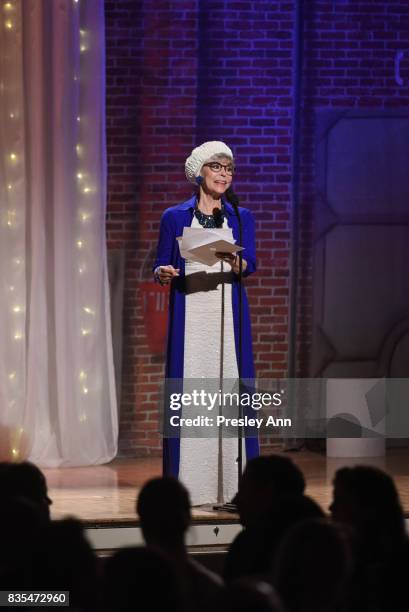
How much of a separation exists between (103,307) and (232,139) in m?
1.48

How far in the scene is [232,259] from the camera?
5.32 m

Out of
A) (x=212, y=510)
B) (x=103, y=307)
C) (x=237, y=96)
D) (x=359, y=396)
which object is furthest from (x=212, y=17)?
(x=212, y=510)

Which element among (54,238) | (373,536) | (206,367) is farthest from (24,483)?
(54,238)

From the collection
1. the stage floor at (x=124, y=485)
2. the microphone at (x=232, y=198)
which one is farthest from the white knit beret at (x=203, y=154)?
the stage floor at (x=124, y=485)

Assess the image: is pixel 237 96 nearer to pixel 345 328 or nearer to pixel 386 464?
pixel 345 328

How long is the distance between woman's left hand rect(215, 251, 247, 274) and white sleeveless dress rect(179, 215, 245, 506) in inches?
5.7

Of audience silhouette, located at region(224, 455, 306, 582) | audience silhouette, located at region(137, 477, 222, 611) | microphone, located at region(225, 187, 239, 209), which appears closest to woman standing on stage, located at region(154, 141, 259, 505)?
microphone, located at region(225, 187, 239, 209)

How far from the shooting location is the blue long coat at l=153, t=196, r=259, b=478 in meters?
5.57

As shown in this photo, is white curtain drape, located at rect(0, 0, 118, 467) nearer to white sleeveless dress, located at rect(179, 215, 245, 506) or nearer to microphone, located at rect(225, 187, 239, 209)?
white sleeveless dress, located at rect(179, 215, 245, 506)

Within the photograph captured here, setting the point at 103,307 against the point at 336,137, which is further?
the point at 336,137

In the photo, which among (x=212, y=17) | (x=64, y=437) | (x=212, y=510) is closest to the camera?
(x=212, y=510)

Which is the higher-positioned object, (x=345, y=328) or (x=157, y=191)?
(x=157, y=191)

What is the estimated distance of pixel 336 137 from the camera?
322 inches

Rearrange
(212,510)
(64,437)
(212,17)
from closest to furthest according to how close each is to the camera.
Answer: (212,510)
(64,437)
(212,17)
